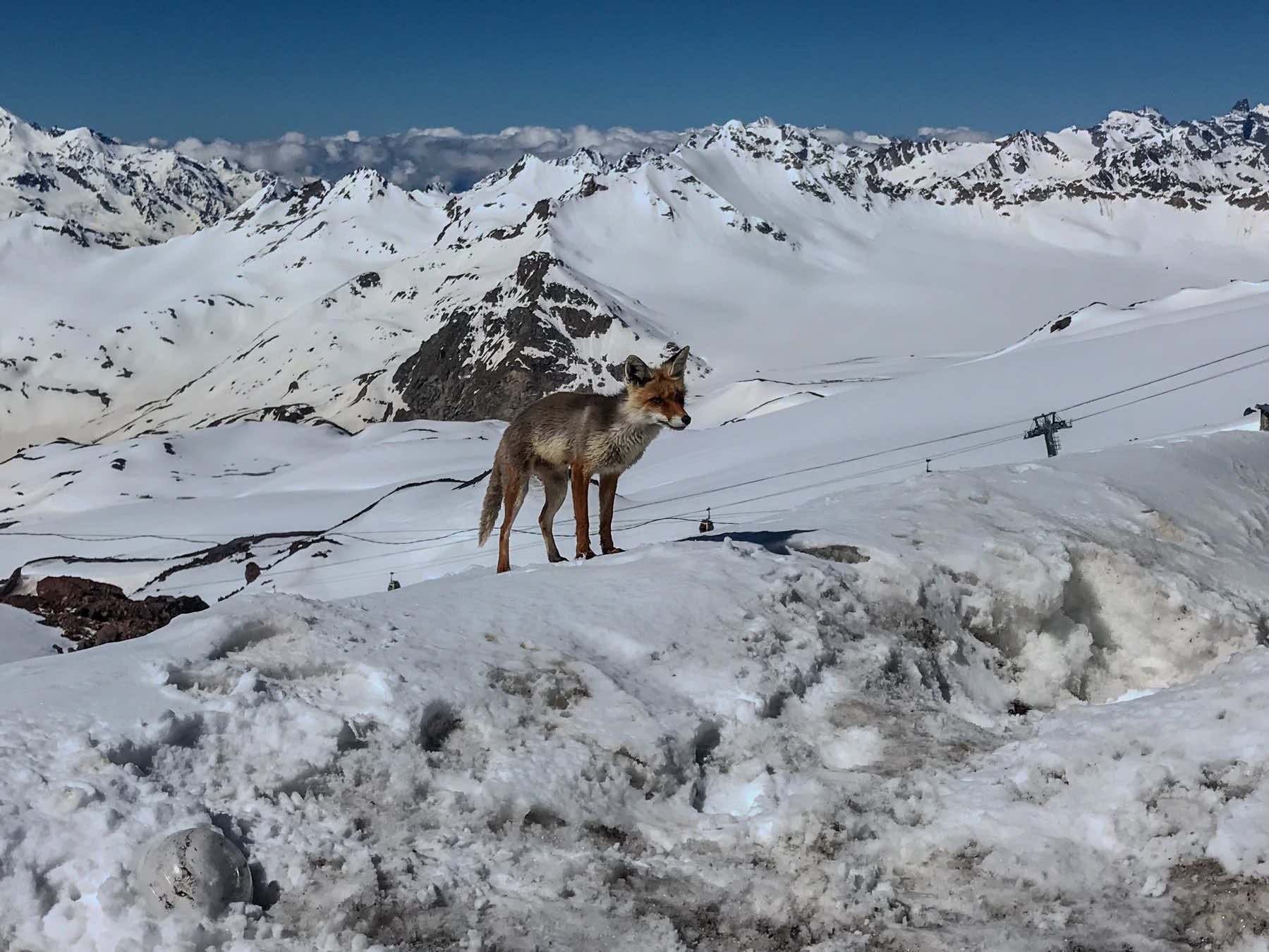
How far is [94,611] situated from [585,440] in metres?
11.1

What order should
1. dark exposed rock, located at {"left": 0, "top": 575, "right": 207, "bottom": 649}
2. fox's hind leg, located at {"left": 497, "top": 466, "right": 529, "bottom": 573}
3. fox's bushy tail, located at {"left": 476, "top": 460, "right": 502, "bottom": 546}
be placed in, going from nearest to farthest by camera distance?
fox's hind leg, located at {"left": 497, "top": 466, "right": 529, "bottom": 573}
fox's bushy tail, located at {"left": 476, "top": 460, "right": 502, "bottom": 546}
dark exposed rock, located at {"left": 0, "top": 575, "right": 207, "bottom": 649}

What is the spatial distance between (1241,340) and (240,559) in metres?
46.9

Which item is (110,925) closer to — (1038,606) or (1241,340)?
(1038,606)

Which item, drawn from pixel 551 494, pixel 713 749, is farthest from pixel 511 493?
pixel 713 749

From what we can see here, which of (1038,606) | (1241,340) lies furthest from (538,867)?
(1241,340)

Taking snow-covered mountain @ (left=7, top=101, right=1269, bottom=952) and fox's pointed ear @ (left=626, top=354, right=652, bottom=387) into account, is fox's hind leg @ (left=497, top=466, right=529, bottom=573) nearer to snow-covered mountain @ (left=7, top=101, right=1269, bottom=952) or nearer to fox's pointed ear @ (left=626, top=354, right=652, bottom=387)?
snow-covered mountain @ (left=7, top=101, right=1269, bottom=952)

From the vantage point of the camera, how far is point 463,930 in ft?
15.7

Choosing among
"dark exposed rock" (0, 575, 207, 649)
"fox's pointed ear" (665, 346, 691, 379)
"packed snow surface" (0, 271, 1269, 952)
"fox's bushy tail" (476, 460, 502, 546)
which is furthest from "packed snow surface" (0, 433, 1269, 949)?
"dark exposed rock" (0, 575, 207, 649)

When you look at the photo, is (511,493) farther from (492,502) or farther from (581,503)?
(581,503)

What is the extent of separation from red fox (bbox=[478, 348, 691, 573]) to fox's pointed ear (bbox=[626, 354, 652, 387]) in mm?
10

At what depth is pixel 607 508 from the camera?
40.4 feet

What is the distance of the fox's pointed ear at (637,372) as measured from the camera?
11109 mm

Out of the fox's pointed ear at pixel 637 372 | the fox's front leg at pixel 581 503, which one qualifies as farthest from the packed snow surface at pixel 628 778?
the fox's pointed ear at pixel 637 372

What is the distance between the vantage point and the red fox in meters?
11.5
